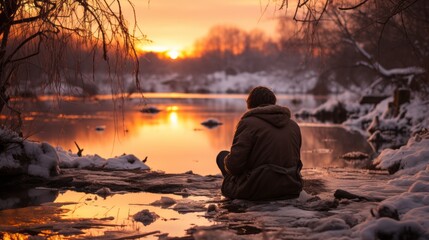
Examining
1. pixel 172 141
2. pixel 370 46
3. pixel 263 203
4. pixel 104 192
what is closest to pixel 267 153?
pixel 263 203

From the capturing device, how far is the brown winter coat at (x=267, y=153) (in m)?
6.83

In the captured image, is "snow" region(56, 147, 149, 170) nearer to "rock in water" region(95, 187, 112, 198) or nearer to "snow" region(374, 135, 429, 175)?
"rock in water" region(95, 187, 112, 198)

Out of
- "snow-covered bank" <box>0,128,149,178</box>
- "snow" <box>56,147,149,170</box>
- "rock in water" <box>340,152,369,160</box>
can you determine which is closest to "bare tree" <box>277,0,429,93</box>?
"rock in water" <box>340,152,369,160</box>

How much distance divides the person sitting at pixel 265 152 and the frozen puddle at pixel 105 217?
652mm

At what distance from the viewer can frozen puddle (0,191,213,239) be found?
19.4ft

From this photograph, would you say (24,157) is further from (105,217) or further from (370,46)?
(370,46)

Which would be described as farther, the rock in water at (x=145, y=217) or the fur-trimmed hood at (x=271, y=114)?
the fur-trimmed hood at (x=271, y=114)

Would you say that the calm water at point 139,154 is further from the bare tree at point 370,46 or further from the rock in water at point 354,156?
the bare tree at point 370,46

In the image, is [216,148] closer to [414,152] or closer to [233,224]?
[414,152]

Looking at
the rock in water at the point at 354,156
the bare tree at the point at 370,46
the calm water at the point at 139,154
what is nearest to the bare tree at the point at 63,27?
the calm water at the point at 139,154

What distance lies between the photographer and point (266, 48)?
152 meters

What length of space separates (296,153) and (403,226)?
6.34ft

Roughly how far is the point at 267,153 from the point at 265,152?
0.08 ft

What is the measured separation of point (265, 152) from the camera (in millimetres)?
6832
